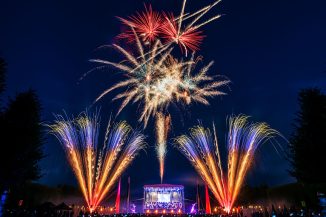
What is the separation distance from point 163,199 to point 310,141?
27.8 metres

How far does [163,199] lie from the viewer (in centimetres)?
4741

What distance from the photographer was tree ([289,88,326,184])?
973 inches

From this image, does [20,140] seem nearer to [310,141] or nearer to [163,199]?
[310,141]

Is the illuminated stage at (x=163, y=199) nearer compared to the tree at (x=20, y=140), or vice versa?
the tree at (x=20, y=140)

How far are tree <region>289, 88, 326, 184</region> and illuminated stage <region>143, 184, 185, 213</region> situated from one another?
24.2 meters

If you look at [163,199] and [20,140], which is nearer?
[20,140]

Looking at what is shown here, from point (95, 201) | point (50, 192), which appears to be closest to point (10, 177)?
point (95, 201)

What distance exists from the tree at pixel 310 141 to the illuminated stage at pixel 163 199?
24.2 metres

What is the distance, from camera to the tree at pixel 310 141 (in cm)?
2472

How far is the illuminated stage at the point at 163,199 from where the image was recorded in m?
46.7

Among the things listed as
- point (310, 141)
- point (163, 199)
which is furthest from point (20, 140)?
point (163, 199)

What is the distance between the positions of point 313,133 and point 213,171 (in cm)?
1032

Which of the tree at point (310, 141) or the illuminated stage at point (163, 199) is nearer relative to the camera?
the tree at point (310, 141)

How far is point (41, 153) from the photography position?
26234 mm
